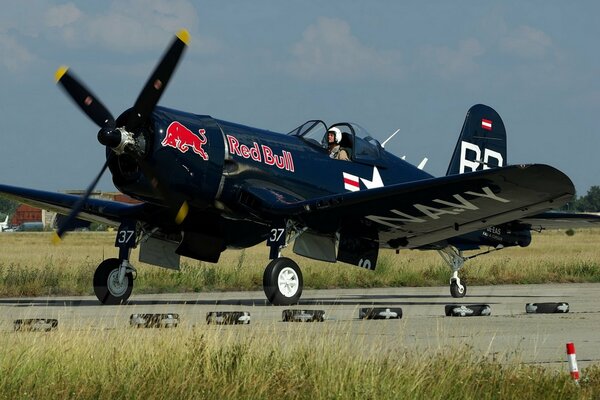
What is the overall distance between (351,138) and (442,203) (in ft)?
7.68

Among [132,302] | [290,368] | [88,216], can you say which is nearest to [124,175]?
[132,302]

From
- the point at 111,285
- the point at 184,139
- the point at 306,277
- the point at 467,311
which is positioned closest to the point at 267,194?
the point at 184,139

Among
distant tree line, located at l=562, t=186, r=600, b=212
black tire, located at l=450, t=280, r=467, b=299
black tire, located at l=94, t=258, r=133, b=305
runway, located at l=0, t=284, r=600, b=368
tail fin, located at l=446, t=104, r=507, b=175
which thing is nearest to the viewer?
runway, located at l=0, t=284, r=600, b=368

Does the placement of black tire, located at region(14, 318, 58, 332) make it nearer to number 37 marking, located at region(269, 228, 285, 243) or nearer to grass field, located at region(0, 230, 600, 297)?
number 37 marking, located at region(269, 228, 285, 243)

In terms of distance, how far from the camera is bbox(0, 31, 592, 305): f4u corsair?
15.7m

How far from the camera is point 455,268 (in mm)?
20844

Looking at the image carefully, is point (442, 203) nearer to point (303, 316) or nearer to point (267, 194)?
point (267, 194)

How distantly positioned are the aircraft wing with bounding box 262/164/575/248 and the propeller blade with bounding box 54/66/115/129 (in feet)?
9.32

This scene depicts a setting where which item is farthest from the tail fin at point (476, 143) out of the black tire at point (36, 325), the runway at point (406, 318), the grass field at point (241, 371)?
the grass field at point (241, 371)

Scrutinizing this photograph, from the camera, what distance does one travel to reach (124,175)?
16.0m

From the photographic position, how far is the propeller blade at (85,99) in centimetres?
1565

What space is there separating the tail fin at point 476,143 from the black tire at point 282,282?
663cm

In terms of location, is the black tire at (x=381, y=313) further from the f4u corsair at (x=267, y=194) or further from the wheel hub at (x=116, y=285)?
the wheel hub at (x=116, y=285)

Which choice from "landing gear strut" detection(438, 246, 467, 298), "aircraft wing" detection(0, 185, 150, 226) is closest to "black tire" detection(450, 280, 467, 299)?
→ "landing gear strut" detection(438, 246, 467, 298)
